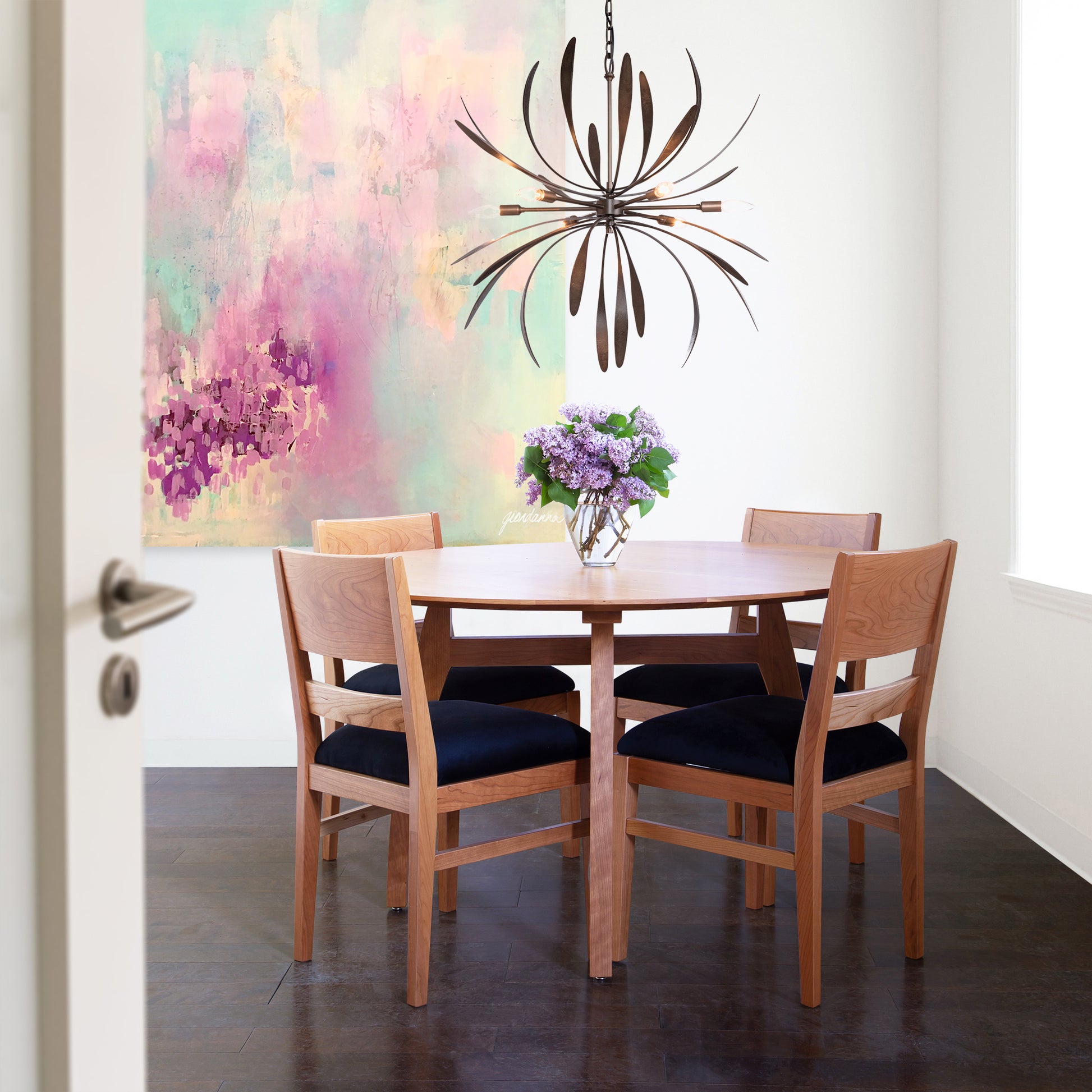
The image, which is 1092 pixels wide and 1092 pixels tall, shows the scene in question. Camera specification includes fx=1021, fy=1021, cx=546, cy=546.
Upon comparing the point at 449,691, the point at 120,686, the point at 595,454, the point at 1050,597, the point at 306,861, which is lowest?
the point at 306,861

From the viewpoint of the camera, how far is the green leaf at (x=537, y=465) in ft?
8.00

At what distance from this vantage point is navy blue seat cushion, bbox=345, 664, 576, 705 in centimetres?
258

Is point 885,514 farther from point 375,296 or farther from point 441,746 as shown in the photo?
point 441,746

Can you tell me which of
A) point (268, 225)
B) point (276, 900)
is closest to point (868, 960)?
point (276, 900)

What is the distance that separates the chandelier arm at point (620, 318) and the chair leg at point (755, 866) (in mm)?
1682

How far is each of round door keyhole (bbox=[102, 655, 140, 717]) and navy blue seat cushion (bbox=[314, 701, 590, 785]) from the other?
119cm

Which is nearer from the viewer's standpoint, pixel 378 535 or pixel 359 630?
pixel 359 630

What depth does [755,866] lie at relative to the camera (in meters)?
2.38

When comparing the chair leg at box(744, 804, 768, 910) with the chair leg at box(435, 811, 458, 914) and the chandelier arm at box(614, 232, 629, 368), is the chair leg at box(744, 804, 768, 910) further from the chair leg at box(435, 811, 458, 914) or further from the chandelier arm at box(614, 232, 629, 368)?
the chandelier arm at box(614, 232, 629, 368)

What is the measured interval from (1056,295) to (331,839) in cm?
257

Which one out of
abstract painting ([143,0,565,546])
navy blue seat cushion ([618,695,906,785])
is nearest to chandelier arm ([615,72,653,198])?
abstract painting ([143,0,565,546])

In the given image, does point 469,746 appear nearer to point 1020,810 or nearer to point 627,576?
point 627,576
